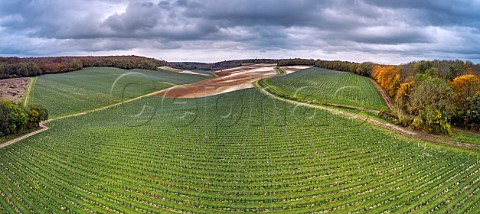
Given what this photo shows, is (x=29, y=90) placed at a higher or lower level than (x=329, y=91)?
lower

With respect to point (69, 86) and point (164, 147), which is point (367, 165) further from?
point (69, 86)

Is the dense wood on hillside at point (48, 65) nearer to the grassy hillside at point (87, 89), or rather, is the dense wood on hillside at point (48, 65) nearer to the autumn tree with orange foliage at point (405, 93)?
the grassy hillside at point (87, 89)

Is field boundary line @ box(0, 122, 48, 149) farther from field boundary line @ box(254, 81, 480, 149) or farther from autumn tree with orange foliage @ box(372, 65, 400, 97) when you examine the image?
autumn tree with orange foliage @ box(372, 65, 400, 97)

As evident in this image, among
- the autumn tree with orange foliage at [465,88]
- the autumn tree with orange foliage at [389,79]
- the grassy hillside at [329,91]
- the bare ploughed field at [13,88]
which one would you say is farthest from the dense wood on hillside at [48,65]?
the autumn tree with orange foliage at [465,88]

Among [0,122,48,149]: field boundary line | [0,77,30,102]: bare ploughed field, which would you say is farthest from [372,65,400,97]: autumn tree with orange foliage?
[0,77,30,102]: bare ploughed field

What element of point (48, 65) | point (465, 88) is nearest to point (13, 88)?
point (48, 65)

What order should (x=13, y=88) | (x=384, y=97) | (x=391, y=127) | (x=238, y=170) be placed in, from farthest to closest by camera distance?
(x=13, y=88)
(x=384, y=97)
(x=391, y=127)
(x=238, y=170)

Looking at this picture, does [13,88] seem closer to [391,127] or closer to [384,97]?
[391,127]
